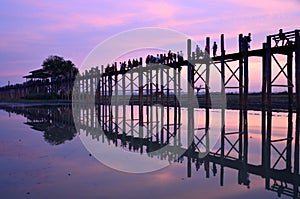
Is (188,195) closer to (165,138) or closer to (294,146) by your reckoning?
(294,146)

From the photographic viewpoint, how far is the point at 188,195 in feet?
19.3

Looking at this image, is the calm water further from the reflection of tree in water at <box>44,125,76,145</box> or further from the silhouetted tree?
the silhouetted tree

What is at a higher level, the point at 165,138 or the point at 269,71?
the point at 269,71

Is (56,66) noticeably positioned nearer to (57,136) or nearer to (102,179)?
(57,136)

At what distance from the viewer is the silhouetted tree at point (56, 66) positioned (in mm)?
71312

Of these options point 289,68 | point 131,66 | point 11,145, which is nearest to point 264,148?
point 11,145

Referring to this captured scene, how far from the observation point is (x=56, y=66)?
239ft

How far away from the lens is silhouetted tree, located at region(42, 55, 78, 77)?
71312mm

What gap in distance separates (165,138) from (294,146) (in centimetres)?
422

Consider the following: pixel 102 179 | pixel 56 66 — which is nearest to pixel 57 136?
pixel 102 179

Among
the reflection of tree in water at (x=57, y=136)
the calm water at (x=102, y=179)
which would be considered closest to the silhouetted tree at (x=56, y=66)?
the reflection of tree in water at (x=57, y=136)

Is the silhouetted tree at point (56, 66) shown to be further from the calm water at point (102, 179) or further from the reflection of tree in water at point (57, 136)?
the calm water at point (102, 179)

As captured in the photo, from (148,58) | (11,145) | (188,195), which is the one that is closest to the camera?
(188,195)

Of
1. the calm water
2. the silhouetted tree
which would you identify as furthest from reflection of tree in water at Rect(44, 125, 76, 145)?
the silhouetted tree
